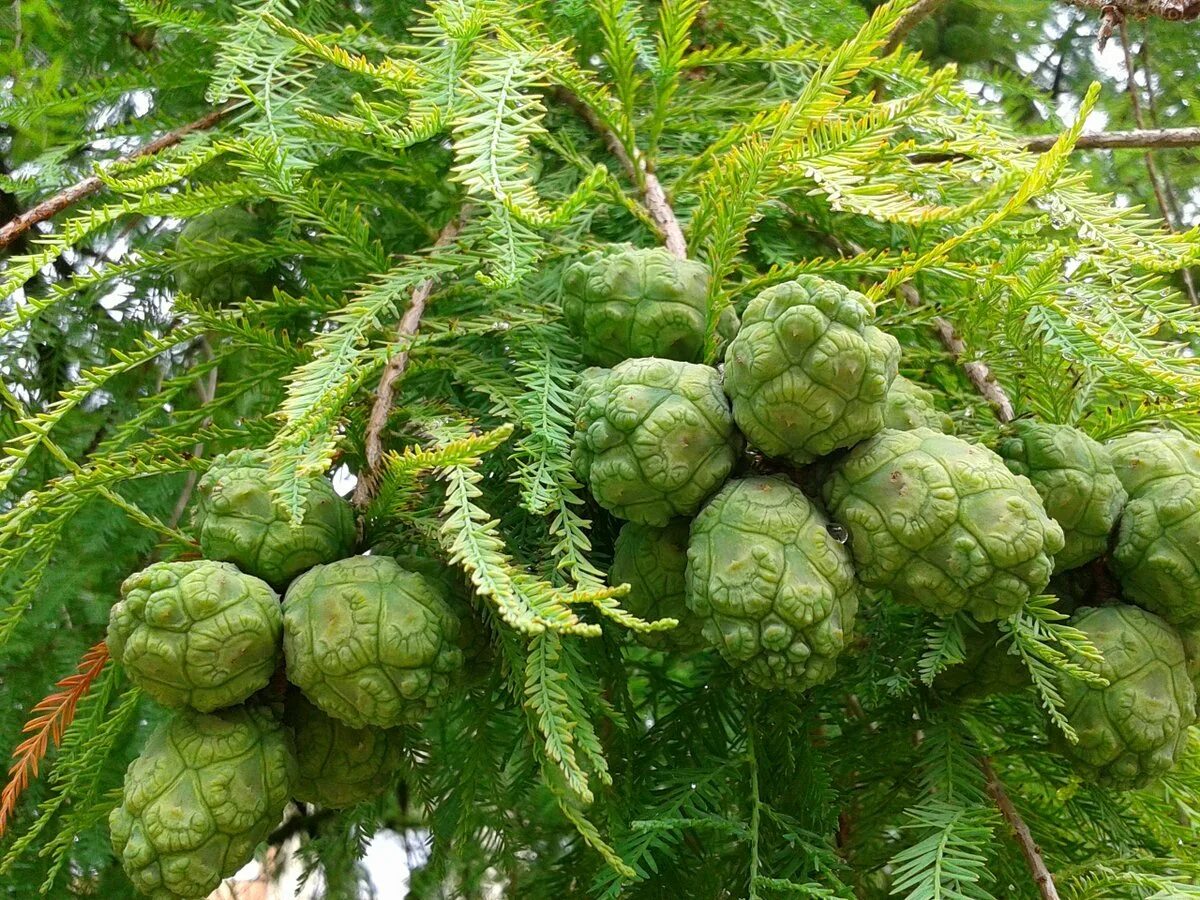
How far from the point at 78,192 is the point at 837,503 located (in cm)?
92

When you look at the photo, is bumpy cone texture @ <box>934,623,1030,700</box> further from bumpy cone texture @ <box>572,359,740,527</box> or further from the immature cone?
bumpy cone texture @ <box>572,359,740,527</box>

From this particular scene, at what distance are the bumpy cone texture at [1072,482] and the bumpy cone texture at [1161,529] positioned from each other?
2 centimetres

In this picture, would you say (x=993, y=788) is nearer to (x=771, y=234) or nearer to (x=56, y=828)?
(x=771, y=234)

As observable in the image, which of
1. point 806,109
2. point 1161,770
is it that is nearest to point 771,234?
point 806,109

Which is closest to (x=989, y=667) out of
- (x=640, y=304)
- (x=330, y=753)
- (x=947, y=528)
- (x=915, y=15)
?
(x=947, y=528)

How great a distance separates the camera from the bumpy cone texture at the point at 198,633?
833 millimetres

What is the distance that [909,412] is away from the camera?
3.06 ft

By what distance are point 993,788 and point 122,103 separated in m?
1.60

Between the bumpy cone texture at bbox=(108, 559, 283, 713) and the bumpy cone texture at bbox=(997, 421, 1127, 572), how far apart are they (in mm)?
666

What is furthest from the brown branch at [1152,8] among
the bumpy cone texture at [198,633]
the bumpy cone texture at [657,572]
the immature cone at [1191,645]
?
the bumpy cone texture at [198,633]

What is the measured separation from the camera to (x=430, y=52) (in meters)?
1.08

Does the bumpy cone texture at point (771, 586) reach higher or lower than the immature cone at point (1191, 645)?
higher

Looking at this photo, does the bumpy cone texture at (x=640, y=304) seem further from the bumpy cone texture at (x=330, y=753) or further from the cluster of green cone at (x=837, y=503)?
the bumpy cone texture at (x=330, y=753)

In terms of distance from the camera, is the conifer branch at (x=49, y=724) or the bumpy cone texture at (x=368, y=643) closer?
the bumpy cone texture at (x=368, y=643)
